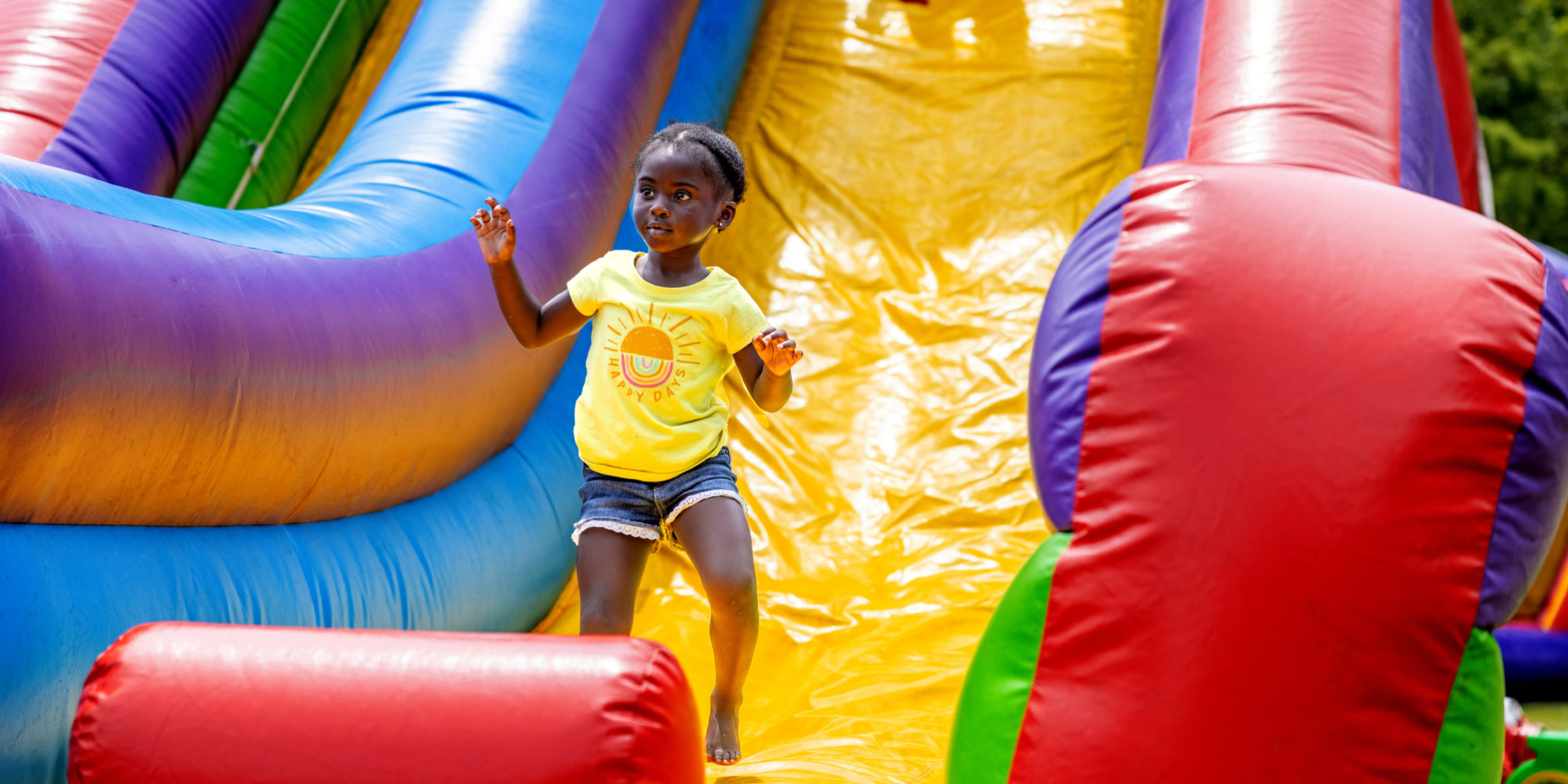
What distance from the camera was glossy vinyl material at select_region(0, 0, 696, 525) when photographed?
4.10 ft

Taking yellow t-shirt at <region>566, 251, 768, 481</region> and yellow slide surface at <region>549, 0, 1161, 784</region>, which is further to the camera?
yellow slide surface at <region>549, 0, 1161, 784</region>

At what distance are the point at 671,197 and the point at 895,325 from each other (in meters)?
1.33

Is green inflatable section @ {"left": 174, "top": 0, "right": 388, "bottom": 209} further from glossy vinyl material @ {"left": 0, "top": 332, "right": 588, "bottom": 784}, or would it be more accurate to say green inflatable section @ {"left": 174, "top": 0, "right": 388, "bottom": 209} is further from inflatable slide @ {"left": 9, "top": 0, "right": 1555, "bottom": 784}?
glossy vinyl material @ {"left": 0, "top": 332, "right": 588, "bottom": 784}

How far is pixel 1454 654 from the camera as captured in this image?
1.12 m

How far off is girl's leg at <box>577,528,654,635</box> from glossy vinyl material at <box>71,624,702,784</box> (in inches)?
19.5

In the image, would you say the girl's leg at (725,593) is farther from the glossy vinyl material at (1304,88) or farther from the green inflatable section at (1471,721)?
the glossy vinyl material at (1304,88)

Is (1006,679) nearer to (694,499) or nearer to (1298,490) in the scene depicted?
(1298,490)

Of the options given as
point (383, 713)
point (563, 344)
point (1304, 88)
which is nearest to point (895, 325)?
point (563, 344)

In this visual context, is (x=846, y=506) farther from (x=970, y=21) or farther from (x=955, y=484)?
(x=970, y=21)

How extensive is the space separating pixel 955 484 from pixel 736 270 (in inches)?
30.5

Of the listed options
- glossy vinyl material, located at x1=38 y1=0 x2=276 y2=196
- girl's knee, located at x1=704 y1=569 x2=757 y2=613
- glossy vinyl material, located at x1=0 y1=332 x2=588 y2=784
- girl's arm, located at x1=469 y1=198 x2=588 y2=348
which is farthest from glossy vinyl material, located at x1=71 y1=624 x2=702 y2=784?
glossy vinyl material, located at x1=38 y1=0 x2=276 y2=196

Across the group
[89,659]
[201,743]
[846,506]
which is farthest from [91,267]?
[846,506]

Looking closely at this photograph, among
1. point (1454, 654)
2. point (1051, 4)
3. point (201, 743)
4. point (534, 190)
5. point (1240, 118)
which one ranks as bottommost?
point (201, 743)

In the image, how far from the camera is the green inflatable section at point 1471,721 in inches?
44.0
